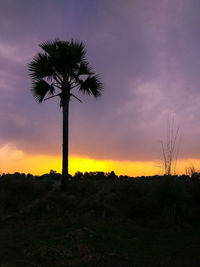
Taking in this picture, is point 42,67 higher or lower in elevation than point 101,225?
higher

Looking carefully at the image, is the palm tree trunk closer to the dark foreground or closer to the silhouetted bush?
the dark foreground

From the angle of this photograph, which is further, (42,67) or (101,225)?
(42,67)

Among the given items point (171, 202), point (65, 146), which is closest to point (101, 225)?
point (171, 202)

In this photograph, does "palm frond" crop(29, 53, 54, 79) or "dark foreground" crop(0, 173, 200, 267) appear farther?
"palm frond" crop(29, 53, 54, 79)

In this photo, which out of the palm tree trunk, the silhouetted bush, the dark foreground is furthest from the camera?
the palm tree trunk

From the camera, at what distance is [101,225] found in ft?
33.0

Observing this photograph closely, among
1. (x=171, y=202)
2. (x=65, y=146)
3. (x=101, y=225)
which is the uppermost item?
(x=65, y=146)

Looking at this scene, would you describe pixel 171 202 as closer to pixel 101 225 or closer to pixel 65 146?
pixel 101 225

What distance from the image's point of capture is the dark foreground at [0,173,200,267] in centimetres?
703

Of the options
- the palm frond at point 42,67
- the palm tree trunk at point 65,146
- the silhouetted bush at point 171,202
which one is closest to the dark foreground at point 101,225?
the silhouetted bush at point 171,202

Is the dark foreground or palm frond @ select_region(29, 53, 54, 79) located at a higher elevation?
palm frond @ select_region(29, 53, 54, 79)

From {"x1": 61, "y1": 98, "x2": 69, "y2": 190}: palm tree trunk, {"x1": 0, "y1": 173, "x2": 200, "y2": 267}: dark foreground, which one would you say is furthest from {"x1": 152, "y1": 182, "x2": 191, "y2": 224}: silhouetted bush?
{"x1": 61, "y1": 98, "x2": 69, "y2": 190}: palm tree trunk

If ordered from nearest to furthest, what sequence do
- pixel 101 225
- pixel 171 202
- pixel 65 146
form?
pixel 101 225 → pixel 171 202 → pixel 65 146

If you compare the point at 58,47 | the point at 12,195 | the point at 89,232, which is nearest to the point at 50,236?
the point at 89,232
